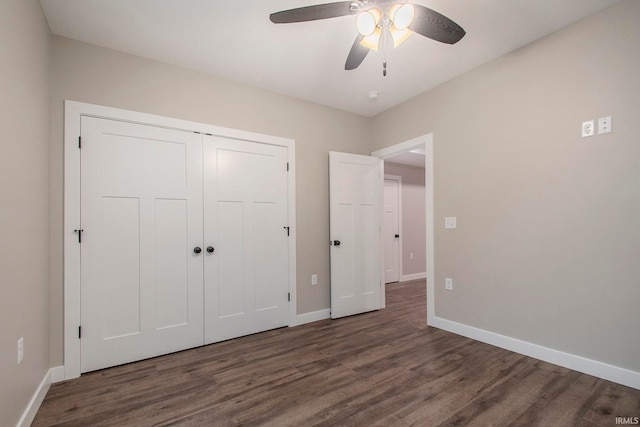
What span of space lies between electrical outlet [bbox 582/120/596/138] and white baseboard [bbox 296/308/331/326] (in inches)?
116

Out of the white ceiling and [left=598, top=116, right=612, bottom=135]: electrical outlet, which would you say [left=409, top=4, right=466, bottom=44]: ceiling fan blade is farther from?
[left=598, top=116, right=612, bottom=135]: electrical outlet

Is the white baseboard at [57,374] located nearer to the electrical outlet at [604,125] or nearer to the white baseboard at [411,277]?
the electrical outlet at [604,125]

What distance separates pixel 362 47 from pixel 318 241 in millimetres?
2142

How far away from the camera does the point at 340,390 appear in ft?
6.24

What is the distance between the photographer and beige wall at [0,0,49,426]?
1.37 m

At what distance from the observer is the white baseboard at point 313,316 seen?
3.22 m

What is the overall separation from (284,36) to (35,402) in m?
3.03

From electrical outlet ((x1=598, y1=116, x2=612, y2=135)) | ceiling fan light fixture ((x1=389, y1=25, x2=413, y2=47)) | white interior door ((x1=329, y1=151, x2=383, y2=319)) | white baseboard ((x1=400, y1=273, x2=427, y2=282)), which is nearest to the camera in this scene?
ceiling fan light fixture ((x1=389, y1=25, x2=413, y2=47))

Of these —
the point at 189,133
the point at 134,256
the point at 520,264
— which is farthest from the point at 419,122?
the point at 134,256

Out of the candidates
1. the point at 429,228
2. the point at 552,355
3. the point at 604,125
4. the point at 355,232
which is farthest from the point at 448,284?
the point at 604,125

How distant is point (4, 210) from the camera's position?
1.37 m

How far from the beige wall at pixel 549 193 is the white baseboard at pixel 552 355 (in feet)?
0.16

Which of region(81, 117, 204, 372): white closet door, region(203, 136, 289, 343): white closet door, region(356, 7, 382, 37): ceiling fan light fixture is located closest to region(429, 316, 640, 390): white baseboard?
region(203, 136, 289, 343): white closet door

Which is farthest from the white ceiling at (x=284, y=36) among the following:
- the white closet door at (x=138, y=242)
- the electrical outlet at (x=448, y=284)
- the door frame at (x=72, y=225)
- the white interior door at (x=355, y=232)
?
the electrical outlet at (x=448, y=284)
